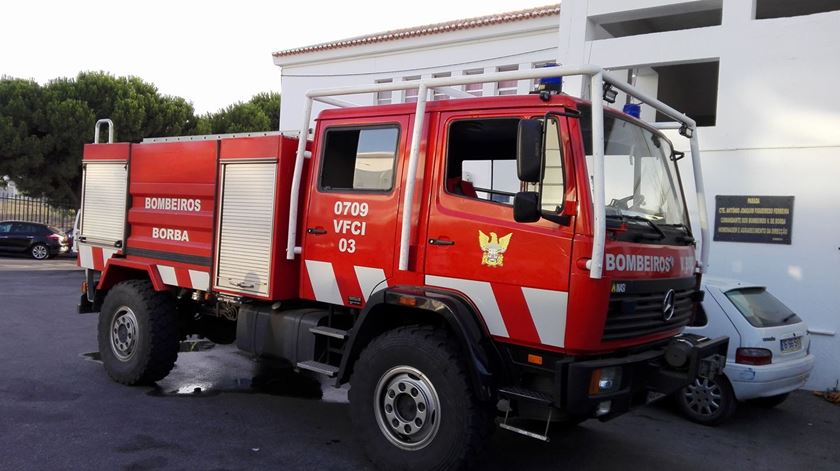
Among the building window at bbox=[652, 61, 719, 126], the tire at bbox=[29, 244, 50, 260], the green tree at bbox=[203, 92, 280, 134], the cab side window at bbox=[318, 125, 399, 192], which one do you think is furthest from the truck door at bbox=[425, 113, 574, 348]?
the green tree at bbox=[203, 92, 280, 134]

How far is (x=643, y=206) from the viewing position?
4.48 metres

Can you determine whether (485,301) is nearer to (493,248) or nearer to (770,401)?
(493,248)

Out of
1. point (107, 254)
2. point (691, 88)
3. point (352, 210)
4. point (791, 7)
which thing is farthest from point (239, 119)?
point (352, 210)

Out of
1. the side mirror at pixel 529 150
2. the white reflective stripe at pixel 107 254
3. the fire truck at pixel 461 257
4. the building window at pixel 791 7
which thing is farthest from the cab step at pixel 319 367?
the building window at pixel 791 7

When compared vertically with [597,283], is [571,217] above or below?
above

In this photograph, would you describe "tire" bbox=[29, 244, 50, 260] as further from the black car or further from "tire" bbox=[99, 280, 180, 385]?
"tire" bbox=[99, 280, 180, 385]

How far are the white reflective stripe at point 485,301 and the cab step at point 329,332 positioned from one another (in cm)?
105

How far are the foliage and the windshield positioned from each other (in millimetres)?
23992

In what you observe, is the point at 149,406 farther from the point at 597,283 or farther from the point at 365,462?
the point at 597,283

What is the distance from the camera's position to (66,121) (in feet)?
80.6

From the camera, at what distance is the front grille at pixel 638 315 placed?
157 inches

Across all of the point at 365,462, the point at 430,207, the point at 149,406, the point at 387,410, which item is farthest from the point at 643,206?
the point at 149,406

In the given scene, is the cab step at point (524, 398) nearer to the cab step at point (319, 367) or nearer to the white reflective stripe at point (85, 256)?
the cab step at point (319, 367)

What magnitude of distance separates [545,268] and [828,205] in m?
5.83
